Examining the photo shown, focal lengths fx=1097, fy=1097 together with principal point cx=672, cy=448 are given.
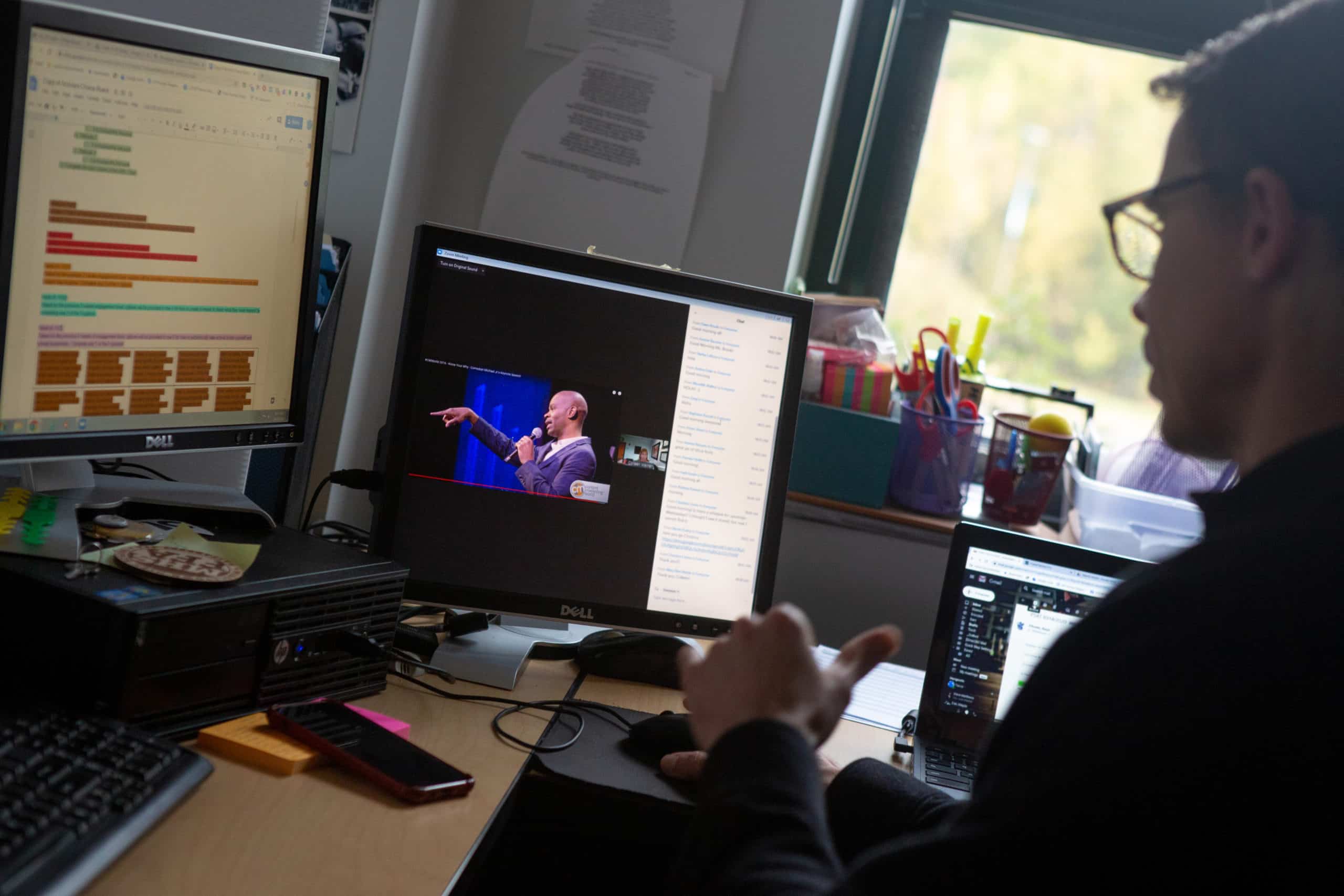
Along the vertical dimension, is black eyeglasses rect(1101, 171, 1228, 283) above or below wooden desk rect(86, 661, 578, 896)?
above

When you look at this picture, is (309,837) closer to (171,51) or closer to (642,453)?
(642,453)

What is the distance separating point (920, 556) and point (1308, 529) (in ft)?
3.75

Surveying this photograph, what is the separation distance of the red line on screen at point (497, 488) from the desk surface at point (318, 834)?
0.26 metres

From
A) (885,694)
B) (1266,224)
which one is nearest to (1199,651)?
(1266,224)

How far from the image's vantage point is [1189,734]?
0.50 metres

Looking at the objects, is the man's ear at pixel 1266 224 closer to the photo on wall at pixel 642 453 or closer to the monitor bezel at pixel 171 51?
the photo on wall at pixel 642 453

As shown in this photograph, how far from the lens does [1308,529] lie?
21.3 inches

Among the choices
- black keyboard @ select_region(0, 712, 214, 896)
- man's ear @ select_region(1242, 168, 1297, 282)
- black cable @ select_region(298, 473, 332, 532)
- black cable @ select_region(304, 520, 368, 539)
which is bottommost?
black keyboard @ select_region(0, 712, 214, 896)

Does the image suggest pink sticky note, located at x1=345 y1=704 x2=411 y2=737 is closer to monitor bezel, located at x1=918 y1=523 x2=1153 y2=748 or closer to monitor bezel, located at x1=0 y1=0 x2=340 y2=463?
monitor bezel, located at x1=0 y1=0 x2=340 y2=463

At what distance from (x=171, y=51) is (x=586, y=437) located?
21.2 inches

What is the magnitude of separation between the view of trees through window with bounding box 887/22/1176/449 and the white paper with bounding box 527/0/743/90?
1.73ft

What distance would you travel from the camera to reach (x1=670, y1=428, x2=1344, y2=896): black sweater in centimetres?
50

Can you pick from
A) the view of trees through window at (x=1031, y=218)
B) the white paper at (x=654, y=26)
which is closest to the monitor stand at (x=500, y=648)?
the white paper at (x=654, y=26)

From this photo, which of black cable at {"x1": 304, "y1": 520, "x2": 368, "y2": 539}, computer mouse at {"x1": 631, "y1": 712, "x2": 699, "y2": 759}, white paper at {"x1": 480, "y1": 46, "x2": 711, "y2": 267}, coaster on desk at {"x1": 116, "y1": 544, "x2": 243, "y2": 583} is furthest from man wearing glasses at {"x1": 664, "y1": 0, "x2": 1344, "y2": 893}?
white paper at {"x1": 480, "y1": 46, "x2": 711, "y2": 267}
